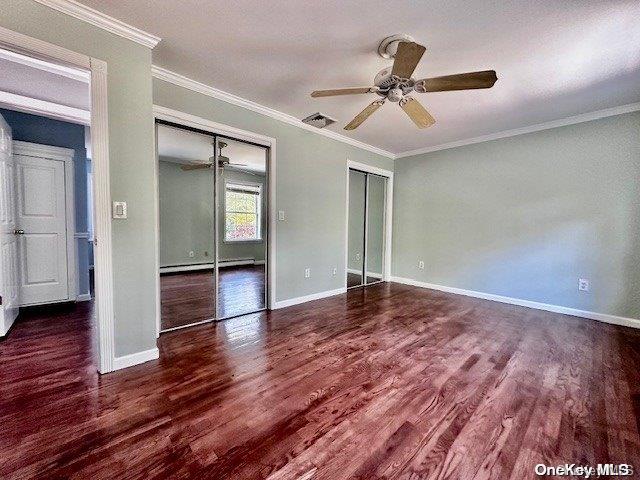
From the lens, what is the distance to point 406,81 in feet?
6.41

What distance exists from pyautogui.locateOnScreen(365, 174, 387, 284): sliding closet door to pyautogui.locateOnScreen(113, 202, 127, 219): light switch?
3.83 m

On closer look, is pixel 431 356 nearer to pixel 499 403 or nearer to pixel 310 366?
pixel 499 403

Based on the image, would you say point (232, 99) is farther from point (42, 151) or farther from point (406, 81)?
point (42, 151)

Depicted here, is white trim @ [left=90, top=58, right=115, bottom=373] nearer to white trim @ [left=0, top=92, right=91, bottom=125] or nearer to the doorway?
the doorway

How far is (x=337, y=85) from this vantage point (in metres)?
2.63

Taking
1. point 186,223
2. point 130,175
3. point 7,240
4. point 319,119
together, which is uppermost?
point 319,119

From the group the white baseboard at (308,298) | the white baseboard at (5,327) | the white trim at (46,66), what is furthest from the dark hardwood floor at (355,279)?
the white trim at (46,66)

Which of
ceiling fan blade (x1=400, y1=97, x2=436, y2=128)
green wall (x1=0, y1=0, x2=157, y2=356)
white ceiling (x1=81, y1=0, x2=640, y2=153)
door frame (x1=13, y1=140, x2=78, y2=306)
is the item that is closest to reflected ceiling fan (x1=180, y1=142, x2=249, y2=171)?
white ceiling (x1=81, y1=0, x2=640, y2=153)

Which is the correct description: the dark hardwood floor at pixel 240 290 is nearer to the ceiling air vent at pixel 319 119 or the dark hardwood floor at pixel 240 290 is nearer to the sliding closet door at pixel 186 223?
the sliding closet door at pixel 186 223

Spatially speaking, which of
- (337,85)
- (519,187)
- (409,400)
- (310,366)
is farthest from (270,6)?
(519,187)

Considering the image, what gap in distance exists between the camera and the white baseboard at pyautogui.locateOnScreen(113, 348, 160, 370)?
1.99 meters

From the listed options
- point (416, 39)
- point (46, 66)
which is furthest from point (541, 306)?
point (46, 66)

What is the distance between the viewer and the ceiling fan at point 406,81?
1633 millimetres

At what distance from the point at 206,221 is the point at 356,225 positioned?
251 cm
